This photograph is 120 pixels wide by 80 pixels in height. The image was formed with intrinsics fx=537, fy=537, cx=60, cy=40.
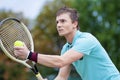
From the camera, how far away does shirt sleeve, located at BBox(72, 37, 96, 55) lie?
583cm

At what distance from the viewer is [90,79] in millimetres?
6191

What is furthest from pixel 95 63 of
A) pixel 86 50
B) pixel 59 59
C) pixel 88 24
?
pixel 88 24

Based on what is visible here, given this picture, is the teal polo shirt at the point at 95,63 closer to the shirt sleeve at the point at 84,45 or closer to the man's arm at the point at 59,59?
the shirt sleeve at the point at 84,45

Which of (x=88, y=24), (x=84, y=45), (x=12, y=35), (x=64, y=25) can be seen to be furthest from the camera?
(x=88, y=24)

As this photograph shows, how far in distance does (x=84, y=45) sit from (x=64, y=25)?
0.36 metres

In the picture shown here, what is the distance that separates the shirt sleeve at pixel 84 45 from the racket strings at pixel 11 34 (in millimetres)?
873

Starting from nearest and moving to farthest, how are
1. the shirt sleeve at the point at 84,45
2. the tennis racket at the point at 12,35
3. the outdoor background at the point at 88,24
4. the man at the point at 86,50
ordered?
the shirt sleeve at the point at 84,45, the man at the point at 86,50, the tennis racket at the point at 12,35, the outdoor background at the point at 88,24

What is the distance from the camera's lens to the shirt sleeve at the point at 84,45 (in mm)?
5832

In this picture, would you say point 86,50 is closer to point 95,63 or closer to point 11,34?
point 95,63

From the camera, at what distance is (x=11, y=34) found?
6508mm

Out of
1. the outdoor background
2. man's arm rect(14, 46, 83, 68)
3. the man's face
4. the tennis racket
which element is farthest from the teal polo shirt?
the outdoor background

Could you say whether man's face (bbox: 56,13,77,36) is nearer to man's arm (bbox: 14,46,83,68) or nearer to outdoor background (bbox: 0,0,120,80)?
man's arm (bbox: 14,46,83,68)

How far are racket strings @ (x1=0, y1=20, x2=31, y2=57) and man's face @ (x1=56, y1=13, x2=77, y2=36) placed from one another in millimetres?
636

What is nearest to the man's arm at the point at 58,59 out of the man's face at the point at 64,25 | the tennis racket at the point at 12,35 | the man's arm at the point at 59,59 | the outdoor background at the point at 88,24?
the man's arm at the point at 59,59
